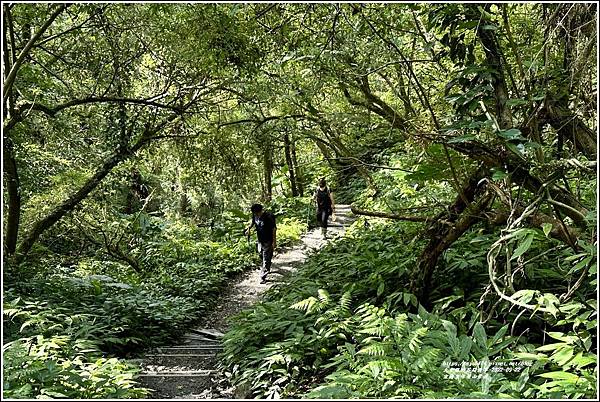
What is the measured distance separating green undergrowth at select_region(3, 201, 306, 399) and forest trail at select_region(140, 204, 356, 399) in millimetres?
204

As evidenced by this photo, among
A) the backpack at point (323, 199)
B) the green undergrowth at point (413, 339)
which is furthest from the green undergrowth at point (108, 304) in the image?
the backpack at point (323, 199)

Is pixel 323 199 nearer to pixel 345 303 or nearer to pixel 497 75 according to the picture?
pixel 345 303

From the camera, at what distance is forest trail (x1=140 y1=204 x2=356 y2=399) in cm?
420

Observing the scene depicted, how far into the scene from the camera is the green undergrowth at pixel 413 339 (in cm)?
266

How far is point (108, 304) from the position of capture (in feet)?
20.1

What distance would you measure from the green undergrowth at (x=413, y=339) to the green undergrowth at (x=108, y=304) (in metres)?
1.13

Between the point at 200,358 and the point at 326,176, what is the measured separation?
233 centimetres

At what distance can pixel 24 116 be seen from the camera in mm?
5230

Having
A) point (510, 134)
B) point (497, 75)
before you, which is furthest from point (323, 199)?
point (510, 134)

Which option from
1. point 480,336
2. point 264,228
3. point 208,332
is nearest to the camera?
point 480,336

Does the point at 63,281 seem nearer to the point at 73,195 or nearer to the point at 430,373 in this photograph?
the point at 73,195

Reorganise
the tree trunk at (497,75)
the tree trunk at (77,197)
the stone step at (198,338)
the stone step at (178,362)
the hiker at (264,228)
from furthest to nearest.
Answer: the hiker at (264,228)
the tree trunk at (77,197)
the stone step at (198,338)
the stone step at (178,362)
the tree trunk at (497,75)

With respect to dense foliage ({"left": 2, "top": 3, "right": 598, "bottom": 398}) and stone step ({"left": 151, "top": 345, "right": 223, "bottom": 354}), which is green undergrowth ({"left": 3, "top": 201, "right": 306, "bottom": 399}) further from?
stone step ({"left": 151, "top": 345, "right": 223, "bottom": 354})

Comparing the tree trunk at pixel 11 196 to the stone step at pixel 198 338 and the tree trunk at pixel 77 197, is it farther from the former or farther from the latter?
the stone step at pixel 198 338
